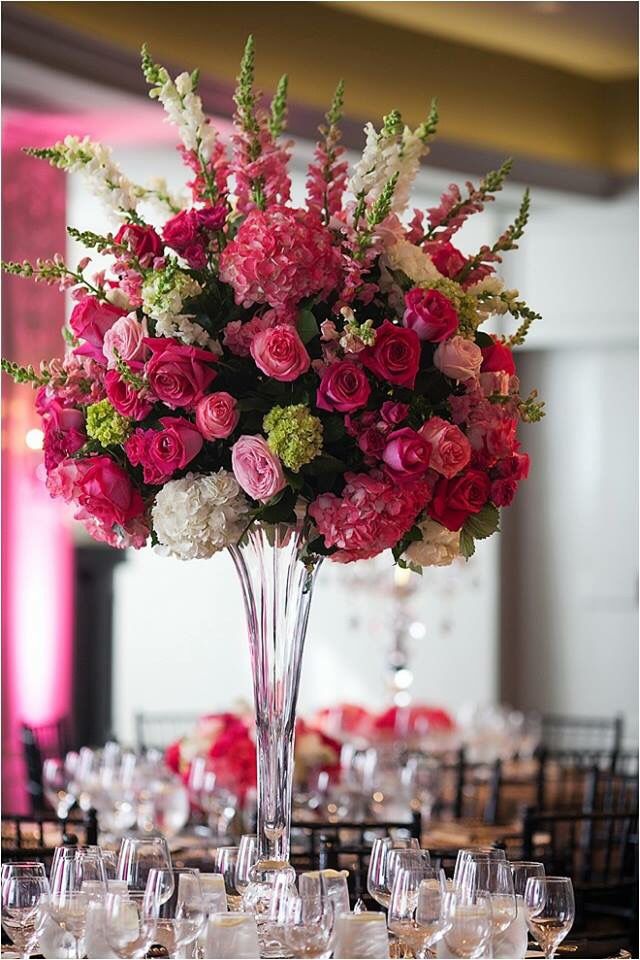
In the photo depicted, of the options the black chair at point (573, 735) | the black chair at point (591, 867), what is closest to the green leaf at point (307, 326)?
the black chair at point (591, 867)

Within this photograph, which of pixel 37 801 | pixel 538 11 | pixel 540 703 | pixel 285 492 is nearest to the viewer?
pixel 285 492

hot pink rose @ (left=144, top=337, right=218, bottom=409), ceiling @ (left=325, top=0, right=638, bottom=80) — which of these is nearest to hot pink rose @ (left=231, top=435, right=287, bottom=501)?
hot pink rose @ (left=144, top=337, right=218, bottom=409)

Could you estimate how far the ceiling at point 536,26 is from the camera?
740 centimetres

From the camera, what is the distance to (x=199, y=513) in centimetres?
240

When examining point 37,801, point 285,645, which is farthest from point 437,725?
point 285,645

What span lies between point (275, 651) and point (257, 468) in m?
0.34

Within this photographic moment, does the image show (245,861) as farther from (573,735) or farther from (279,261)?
(573,735)

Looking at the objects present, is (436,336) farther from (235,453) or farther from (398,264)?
(235,453)

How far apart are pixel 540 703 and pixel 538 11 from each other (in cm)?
398

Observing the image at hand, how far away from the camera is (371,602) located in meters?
9.36

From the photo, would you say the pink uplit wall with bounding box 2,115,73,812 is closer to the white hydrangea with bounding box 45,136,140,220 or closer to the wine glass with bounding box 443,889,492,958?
the white hydrangea with bounding box 45,136,140,220

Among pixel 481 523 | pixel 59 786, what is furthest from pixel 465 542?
pixel 59 786

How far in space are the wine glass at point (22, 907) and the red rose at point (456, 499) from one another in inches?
32.1

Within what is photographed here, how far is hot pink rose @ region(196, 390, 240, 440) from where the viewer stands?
7.84ft
